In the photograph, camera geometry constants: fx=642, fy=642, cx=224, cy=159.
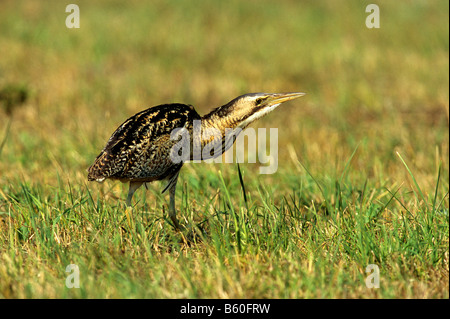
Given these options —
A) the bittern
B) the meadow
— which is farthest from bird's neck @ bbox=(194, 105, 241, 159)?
the meadow

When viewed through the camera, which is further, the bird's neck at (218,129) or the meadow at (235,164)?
the bird's neck at (218,129)

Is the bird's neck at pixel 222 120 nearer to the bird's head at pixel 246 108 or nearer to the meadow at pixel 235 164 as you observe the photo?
the bird's head at pixel 246 108

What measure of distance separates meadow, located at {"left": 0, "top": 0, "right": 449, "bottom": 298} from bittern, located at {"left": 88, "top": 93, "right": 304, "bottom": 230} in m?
0.30

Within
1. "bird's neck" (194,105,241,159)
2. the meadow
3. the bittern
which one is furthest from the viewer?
"bird's neck" (194,105,241,159)

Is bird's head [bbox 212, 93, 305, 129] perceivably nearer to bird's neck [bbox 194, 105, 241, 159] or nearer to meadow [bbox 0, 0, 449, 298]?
bird's neck [bbox 194, 105, 241, 159]

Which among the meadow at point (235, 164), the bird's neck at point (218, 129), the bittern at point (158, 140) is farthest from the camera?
the bird's neck at point (218, 129)

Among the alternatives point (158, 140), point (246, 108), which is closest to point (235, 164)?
point (246, 108)

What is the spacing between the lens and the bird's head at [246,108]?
16.2 feet

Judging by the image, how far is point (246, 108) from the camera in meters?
4.94

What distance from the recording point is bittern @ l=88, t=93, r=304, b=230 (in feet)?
15.4

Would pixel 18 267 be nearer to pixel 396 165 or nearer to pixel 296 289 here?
pixel 296 289

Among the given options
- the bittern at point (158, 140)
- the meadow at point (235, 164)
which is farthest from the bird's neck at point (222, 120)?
the meadow at point (235, 164)

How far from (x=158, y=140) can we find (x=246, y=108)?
0.73 meters

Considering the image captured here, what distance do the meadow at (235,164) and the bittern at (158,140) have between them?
0.99 feet
